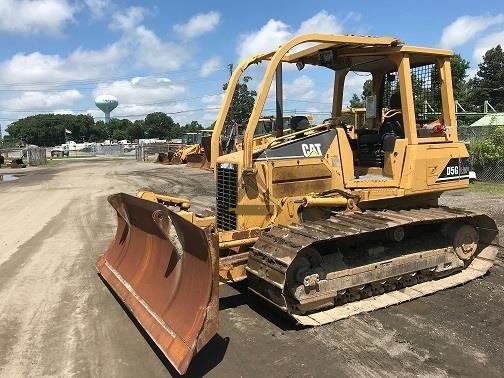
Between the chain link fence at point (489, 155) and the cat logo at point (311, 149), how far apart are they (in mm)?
11106

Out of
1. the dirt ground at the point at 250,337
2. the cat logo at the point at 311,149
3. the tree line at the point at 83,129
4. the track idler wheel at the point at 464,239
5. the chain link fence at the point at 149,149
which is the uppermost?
the tree line at the point at 83,129

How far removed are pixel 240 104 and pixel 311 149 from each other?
6.94ft

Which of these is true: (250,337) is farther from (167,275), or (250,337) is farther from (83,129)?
(83,129)

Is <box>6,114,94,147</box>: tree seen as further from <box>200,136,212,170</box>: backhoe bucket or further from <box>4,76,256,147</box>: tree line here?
<box>200,136,212,170</box>: backhoe bucket

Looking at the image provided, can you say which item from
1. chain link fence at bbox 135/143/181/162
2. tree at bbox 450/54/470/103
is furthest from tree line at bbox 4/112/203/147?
tree at bbox 450/54/470/103

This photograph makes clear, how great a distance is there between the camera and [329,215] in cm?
613

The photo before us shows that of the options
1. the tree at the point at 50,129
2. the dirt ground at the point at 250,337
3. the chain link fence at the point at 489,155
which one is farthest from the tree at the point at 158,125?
the dirt ground at the point at 250,337

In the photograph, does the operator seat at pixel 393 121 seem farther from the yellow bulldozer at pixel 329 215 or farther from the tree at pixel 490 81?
the tree at pixel 490 81

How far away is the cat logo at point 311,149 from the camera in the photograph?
6125mm

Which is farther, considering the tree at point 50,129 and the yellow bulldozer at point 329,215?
the tree at point 50,129

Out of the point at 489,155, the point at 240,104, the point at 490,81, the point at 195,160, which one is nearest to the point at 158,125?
the point at 490,81

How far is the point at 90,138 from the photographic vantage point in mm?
132750

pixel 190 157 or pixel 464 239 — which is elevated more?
pixel 190 157

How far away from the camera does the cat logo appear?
612cm
